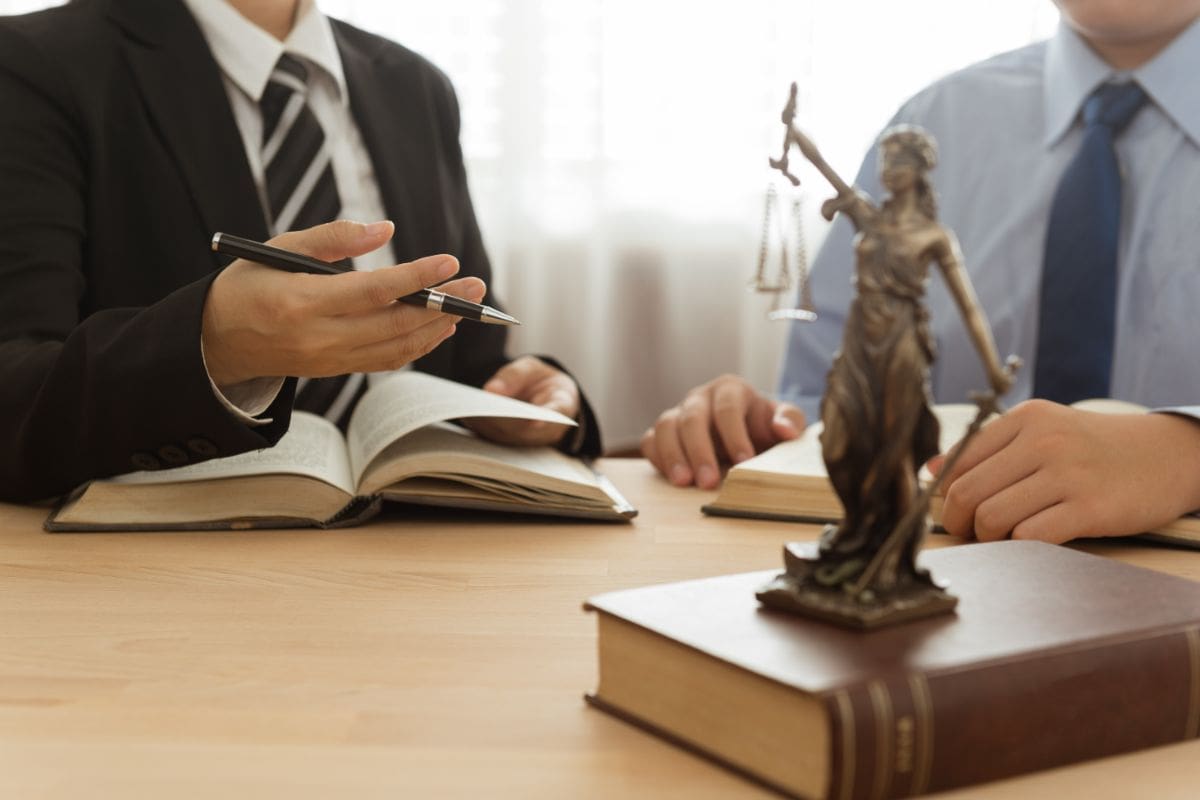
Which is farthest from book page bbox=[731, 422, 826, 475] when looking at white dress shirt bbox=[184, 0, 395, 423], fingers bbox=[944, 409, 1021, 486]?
white dress shirt bbox=[184, 0, 395, 423]

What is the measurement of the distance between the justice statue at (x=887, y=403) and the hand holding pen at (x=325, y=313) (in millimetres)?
418

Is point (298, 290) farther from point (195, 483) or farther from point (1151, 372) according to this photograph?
point (1151, 372)

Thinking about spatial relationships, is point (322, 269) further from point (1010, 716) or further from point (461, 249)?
point (461, 249)

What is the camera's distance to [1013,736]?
0.55m

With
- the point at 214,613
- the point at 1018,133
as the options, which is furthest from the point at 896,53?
the point at 214,613

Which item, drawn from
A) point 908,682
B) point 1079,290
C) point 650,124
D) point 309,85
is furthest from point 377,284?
point 650,124

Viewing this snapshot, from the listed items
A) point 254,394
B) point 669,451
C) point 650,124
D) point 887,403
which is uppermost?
point 650,124

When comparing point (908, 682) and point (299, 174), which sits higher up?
point (299, 174)

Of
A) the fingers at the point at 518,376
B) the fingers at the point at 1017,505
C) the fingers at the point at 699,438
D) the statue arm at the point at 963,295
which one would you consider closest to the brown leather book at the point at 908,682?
the statue arm at the point at 963,295

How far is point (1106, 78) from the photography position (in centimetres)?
167

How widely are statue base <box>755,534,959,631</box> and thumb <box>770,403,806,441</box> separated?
0.75 m

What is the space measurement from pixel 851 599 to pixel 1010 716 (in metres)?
0.08

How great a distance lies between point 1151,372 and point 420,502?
105 cm

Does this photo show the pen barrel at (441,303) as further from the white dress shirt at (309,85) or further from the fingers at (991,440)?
the white dress shirt at (309,85)
